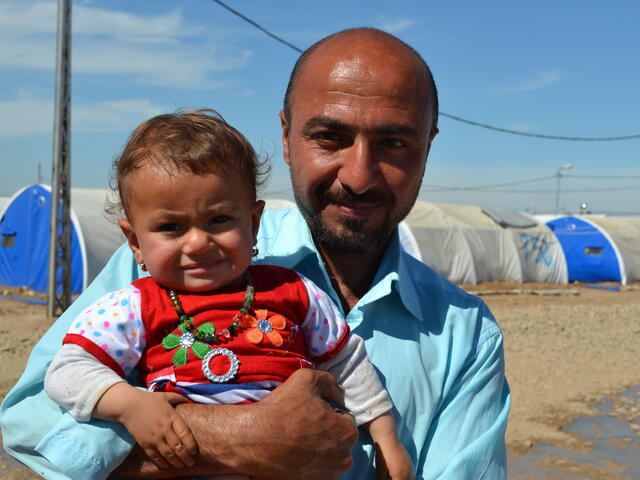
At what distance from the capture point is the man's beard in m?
2.52

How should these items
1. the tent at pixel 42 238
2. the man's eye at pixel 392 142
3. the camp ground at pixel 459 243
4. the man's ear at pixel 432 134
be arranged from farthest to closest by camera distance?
the camp ground at pixel 459 243 < the tent at pixel 42 238 < the man's ear at pixel 432 134 < the man's eye at pixel 392 142

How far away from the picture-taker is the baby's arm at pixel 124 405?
1.85m

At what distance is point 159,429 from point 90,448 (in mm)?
210

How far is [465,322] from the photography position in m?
2.48

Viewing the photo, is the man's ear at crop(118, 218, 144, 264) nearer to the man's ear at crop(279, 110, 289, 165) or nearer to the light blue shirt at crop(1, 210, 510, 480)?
the light blue shirt at crop(1, 210, 510, 480)

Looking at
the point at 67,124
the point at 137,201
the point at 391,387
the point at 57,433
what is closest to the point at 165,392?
the point at 57,433

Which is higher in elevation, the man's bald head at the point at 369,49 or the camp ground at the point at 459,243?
the man's bald head at the point at 369,49

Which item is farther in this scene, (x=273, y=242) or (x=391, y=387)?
(x=273, y=242)

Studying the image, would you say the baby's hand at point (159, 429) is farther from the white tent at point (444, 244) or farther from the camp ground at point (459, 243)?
the white tent at point (444, 244)

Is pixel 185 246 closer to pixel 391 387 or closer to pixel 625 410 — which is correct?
pixel 391 387

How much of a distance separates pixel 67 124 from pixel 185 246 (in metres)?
11.5

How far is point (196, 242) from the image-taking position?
2053 millimetres

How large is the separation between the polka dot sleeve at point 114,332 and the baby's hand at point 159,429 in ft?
0.53

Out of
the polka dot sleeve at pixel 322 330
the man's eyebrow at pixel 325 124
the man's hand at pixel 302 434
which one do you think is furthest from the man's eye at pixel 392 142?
the man's hand at pixel 302 434
